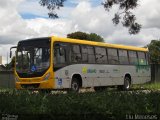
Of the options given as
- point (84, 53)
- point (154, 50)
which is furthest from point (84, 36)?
point (84, 53)

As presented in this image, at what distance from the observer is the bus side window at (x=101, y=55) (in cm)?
2641

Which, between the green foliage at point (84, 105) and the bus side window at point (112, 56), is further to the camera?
the bus side window at point (112, 56)

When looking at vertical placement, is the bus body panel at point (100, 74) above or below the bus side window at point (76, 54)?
below

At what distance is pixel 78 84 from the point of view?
24.7m

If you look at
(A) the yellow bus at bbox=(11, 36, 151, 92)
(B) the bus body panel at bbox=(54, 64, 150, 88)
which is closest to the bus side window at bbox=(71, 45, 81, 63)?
(A) the yellow bus at bbox=(11, 36, 151, 92)

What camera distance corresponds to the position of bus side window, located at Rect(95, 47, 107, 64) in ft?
86.6

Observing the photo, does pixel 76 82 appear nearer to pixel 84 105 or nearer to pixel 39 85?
pixel 39 85

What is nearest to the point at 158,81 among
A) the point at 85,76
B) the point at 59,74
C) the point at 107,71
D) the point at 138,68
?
the point at 138,68

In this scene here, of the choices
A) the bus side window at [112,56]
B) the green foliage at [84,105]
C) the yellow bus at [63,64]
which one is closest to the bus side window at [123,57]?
the bus side window at [112,56]

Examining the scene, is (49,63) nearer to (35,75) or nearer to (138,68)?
(35,75)

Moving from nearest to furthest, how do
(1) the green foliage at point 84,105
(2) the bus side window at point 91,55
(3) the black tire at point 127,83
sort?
(1) the green foliage at point 84,105 → (2) the bus side window at point 91,55 → (3) the black tire at point 127,83

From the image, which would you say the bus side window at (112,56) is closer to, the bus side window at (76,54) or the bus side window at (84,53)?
the bus side window at (84,53)

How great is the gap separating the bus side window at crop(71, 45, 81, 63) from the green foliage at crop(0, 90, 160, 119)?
14720 millimetres

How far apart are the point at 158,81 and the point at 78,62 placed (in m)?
17.0
